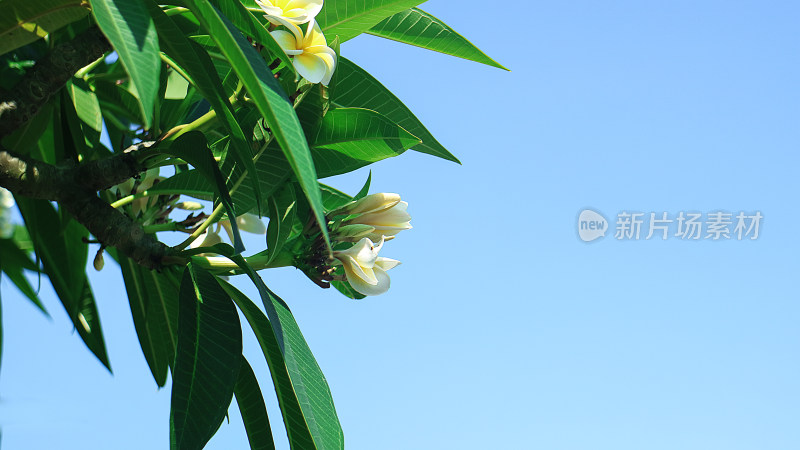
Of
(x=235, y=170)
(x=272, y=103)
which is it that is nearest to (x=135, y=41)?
(x=272, y=103)

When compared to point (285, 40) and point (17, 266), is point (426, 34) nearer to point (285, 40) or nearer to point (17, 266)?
point (285, 40)

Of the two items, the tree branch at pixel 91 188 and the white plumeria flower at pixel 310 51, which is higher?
the white plumeria flower at pixel 310 51

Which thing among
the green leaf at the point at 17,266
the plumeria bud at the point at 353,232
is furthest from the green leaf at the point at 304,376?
the green leaf at the point at 17,266

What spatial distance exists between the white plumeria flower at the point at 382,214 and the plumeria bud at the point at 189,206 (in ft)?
0.99

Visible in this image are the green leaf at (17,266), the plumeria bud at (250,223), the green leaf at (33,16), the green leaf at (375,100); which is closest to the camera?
the green leaf at (33,16)

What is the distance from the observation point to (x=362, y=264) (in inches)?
32.0

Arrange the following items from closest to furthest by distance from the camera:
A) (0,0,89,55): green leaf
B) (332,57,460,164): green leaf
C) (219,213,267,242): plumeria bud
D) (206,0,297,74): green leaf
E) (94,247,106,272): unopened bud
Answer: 1. (206,0,297,74): green leaf
2. (0,0,89,55): green leaf
3. (332,57,460,164): green leaf
4. (94,247,106,272): unopened bud
5. (219,213,267,242): plumeria bud

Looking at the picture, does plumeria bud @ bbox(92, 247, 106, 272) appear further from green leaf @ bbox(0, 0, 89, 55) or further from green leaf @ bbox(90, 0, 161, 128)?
green leaf @ bbox(90, 0, 161, 128)

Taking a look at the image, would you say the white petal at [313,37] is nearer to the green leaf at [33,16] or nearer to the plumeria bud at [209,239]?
the green leaf at [33,16]

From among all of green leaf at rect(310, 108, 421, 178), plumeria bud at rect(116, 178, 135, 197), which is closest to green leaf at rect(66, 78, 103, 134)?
plumeria bud at rect(116, 178, 135, 197)

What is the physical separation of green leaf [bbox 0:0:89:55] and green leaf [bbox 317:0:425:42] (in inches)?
10.8

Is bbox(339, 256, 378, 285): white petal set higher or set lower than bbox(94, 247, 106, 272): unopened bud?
higher

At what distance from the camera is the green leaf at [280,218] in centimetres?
79

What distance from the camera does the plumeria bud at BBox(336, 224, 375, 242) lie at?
0.83m
